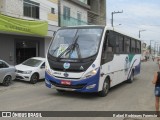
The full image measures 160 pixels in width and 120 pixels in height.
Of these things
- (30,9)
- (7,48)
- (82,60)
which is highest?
(30,9)

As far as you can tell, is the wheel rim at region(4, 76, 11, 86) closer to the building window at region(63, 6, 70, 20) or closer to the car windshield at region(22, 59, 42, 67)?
the car windshield at region(22, 59, 42, 67)

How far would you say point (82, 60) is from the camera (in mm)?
11828

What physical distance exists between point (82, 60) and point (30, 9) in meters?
14.5

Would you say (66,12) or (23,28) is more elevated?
(66,12)

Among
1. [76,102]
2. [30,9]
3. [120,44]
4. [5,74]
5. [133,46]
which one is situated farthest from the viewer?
[30,9]

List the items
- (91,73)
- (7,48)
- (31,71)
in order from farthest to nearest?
1. (7,48)
2. (31,71)
3. (91,73)

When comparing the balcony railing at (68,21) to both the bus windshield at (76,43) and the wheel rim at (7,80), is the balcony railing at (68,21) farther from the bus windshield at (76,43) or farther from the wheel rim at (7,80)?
the bus windshield at (76,43)

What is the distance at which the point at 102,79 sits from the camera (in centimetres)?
1233

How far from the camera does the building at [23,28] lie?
20172mm

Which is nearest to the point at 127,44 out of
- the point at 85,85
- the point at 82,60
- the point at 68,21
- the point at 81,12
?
the point at 82,60

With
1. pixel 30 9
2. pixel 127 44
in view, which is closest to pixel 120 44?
pixel 127 44

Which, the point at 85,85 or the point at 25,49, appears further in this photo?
the point at 25,49

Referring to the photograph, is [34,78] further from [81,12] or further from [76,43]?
[81,12]

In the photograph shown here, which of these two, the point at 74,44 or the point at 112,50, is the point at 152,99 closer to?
the point at 112,50
